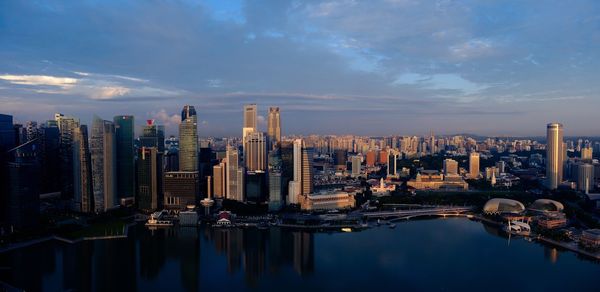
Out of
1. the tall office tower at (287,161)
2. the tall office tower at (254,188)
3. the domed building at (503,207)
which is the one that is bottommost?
the domed building at (503,207)

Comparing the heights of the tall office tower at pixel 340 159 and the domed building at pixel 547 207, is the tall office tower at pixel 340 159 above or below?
above

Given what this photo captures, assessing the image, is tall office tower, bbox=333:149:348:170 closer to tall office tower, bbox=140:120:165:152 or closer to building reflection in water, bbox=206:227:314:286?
tall office tower, bbox=140:120:165:152

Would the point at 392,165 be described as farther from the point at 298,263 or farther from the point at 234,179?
the point at 298,263

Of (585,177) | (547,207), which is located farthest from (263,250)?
(585,177)

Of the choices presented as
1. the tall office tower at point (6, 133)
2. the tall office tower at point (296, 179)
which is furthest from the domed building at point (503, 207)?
the tall office tower at point (6, 133)

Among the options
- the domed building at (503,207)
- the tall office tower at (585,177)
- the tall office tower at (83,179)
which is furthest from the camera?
the tall office tower at (585,177)

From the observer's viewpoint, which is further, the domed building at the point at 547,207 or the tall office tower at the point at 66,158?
the tall office tower at the point at 66,158

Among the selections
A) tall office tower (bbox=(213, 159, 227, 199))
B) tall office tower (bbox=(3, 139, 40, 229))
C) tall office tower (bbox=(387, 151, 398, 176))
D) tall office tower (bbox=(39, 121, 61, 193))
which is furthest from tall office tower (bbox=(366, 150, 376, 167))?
tall office tower (bbox=(3, 139, 40, 229))

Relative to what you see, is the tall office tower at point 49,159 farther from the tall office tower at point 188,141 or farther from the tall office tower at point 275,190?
the tall office tower at point 275,190
